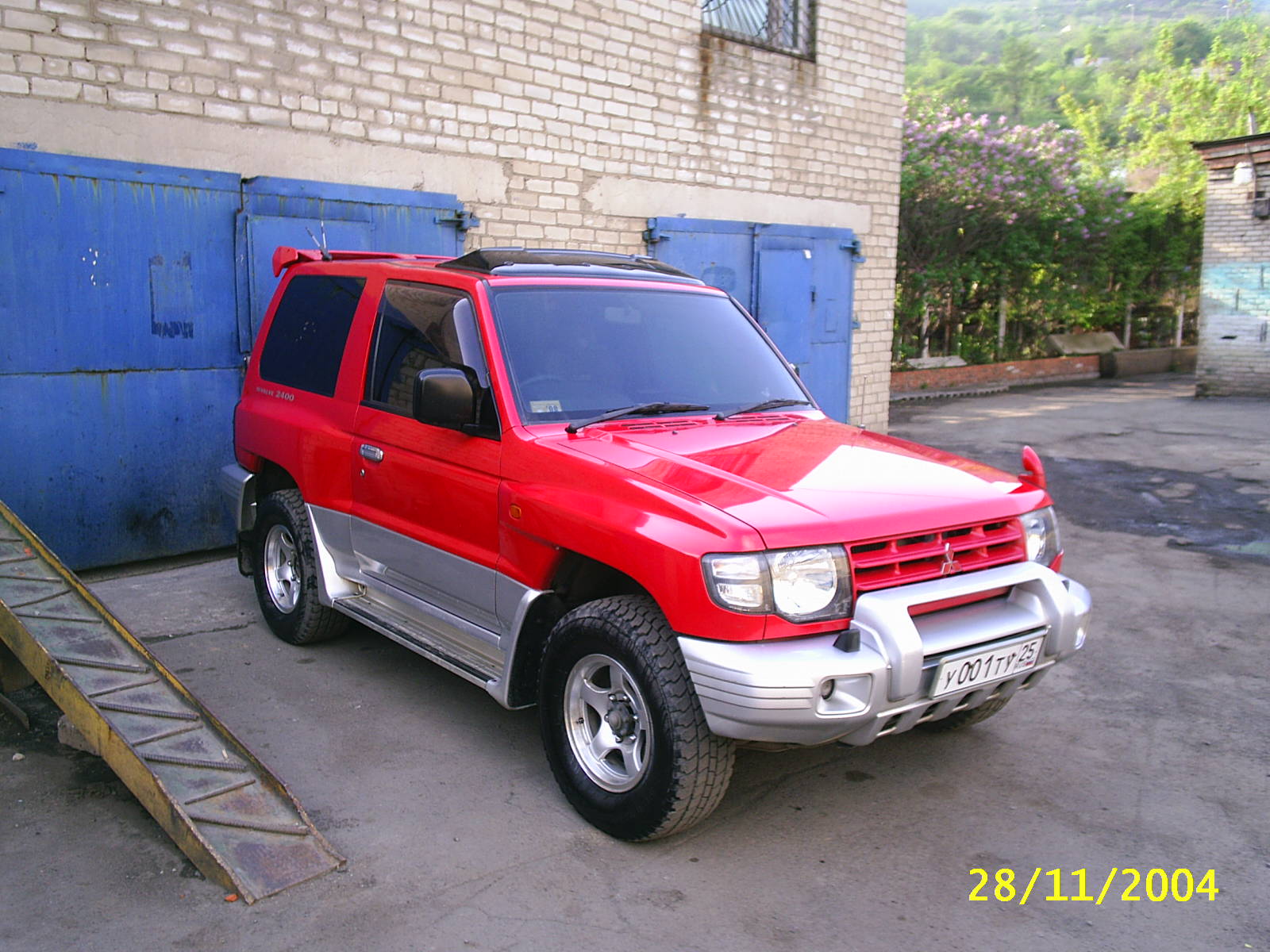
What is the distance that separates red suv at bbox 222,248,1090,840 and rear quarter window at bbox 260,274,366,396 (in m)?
0.02

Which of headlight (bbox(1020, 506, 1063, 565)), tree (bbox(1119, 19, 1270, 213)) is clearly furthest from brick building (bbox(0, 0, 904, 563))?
tree (bbox(1119, 19, 1270, 213))

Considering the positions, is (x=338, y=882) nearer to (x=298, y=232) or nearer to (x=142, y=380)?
(x=142, y=380)

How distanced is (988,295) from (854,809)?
20302 millimetres

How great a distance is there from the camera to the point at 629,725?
361 centimetres

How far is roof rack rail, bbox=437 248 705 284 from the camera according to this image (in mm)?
4512

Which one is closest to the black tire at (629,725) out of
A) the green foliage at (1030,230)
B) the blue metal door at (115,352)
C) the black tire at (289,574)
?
the black tire at (289,574)

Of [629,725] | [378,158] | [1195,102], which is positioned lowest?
[629,725]

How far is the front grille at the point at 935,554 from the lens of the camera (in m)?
3.39

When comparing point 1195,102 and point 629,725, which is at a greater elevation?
point 1195,102

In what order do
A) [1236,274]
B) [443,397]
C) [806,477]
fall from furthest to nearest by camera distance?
[1236,274] < [443,397] < [806,477]

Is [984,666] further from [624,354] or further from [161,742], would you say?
[161,742]

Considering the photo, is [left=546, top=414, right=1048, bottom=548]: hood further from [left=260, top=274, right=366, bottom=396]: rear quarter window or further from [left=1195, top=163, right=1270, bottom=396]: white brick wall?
[left=1195, top=163, right=1270, bottom=396]: white brick wall

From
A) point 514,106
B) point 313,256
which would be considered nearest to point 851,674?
point 313,256

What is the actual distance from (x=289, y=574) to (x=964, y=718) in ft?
11.2
